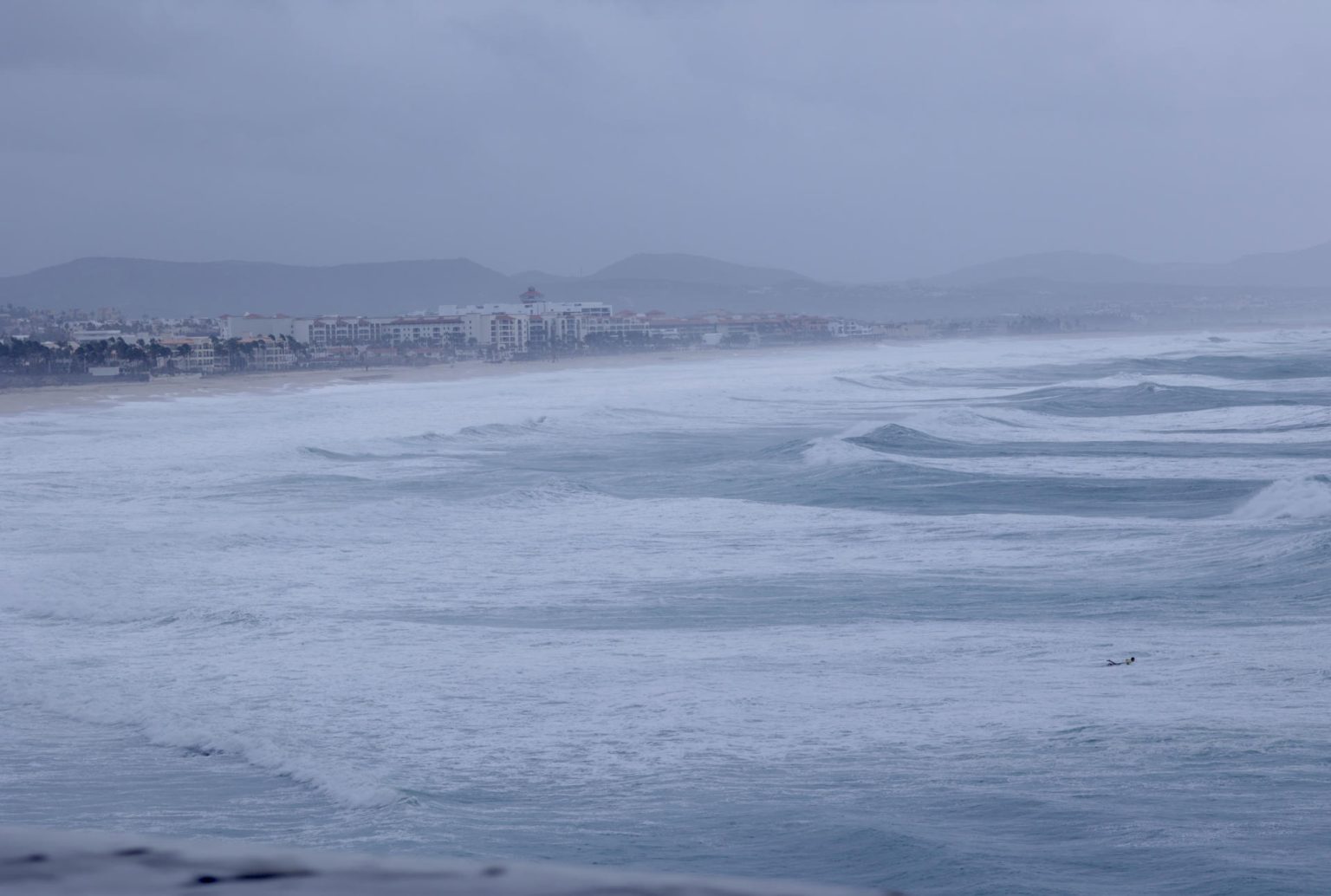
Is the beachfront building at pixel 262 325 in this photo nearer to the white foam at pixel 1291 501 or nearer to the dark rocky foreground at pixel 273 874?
the white foam at pixel 1291 501

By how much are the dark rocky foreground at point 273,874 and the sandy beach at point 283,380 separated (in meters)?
37.5

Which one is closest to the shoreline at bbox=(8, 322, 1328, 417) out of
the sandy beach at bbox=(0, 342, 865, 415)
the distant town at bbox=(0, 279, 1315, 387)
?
the sandy beach at bbox=(0, 342, 865, 415)

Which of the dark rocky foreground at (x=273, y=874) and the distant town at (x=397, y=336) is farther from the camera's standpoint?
the distant town at (x=397, y=336)

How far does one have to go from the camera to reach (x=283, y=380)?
56406 millimetres

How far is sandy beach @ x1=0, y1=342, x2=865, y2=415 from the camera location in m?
41.4

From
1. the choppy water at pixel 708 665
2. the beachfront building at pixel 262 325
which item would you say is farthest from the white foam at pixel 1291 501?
the beachfront building at pixel 262 325

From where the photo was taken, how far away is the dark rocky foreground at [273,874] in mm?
1045

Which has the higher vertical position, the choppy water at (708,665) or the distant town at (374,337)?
the distant town at (374,337)

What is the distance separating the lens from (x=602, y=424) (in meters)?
29.5

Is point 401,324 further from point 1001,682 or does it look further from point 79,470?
point 1001,682

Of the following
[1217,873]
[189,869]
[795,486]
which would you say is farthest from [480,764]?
[795,486]

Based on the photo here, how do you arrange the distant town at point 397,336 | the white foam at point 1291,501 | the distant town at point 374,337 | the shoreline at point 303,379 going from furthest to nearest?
the distant town at point 397,336 → the distant town at point 374,337 → the shoreline at point 303,379 → the white foam at point 1291,501

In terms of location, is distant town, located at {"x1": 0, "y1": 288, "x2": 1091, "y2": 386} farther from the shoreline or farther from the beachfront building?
the shoreline

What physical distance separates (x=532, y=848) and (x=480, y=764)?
1144 mm
